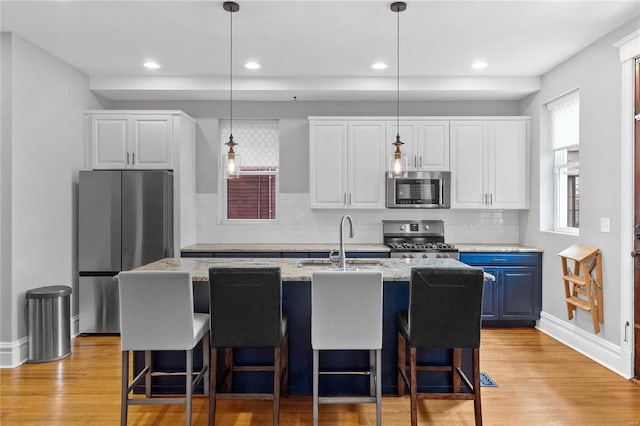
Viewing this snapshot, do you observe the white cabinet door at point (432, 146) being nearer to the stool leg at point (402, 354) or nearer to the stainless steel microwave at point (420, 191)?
the stainless steel microwave at point (420, 191)

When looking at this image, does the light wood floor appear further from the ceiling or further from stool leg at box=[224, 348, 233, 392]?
the ceiling

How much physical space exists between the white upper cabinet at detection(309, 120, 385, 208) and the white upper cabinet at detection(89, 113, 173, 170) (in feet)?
5.45

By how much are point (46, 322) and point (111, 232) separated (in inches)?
40.8

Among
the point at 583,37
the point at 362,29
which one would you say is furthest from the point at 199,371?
the point at 583,37

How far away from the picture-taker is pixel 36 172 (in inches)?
152

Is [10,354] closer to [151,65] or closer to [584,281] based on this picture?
[151,65]

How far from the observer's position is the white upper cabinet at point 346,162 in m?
5.00

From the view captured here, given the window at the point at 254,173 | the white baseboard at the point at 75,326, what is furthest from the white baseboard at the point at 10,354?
the window at the point at 254,173

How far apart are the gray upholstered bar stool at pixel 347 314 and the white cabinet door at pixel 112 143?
3314 millimetres

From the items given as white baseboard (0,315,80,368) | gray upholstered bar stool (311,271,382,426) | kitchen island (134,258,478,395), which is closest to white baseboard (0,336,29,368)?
white baseboard (0,315,80,368)

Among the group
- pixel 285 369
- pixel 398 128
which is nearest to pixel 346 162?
pixel 398 128

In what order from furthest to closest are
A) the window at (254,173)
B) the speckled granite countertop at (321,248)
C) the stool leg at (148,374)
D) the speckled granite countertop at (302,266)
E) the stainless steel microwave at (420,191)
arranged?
1. the window at (254,173)
2. the stainless steel microwave at (420,191)
3. the speckled granite countertop at (321,248)
4. the stool leg at (148,374)
5. the speckled granite countertop at (302,266)

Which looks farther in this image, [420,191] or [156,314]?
[420,191]

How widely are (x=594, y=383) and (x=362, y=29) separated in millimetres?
3358
